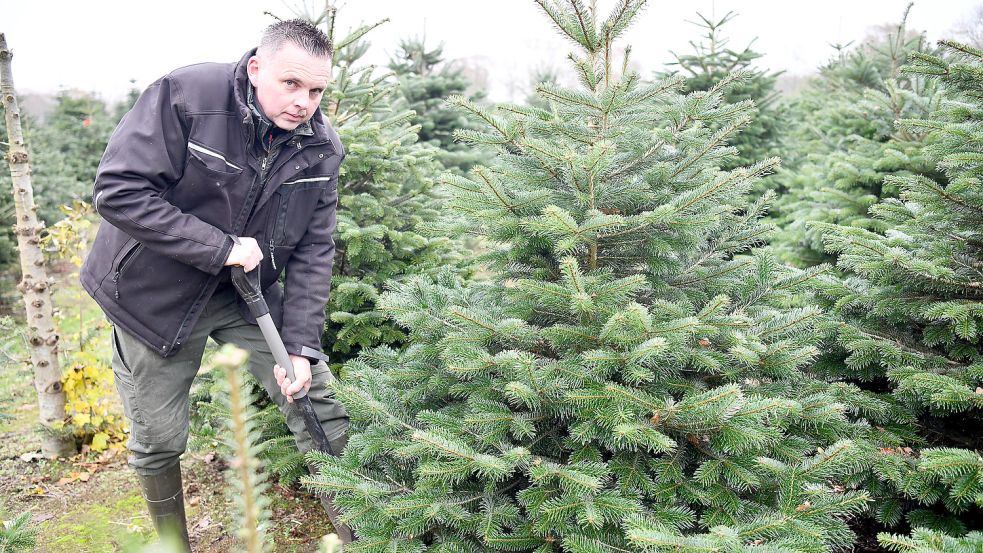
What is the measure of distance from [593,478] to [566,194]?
3.70 ft

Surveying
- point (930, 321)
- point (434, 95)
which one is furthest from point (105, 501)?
point (434, 95)

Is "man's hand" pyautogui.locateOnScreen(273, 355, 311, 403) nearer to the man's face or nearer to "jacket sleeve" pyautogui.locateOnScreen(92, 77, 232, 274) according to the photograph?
"jacket sleeve" pyautogui.locateOnScreen(92, 77, 232, 274)

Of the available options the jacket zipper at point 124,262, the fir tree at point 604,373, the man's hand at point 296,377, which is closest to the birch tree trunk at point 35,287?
the jacket zipper at point 124,262

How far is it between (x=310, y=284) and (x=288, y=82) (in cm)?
98

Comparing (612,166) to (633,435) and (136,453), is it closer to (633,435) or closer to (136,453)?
(633,435)

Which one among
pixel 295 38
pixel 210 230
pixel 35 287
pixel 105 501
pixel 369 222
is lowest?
pixel 105 501

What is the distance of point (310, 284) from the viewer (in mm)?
3121

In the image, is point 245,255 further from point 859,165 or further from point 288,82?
point 859,165

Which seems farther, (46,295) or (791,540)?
(46,295)

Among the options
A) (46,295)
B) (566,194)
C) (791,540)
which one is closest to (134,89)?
(46,295)

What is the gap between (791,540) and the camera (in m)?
1.98

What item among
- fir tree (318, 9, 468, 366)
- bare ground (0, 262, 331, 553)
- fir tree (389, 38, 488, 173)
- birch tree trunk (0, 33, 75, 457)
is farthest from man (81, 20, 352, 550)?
fir tree (389, 38, 488, 173)

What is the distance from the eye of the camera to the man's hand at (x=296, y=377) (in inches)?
114

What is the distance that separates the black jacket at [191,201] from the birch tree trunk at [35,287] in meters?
1.72
